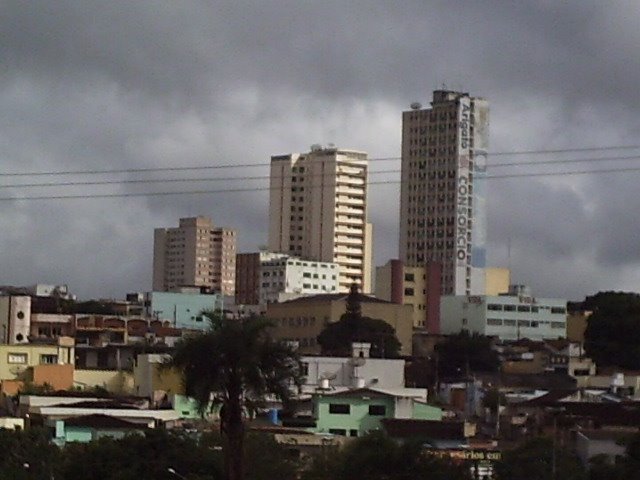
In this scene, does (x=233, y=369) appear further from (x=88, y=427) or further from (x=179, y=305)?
(x=179, y=305)

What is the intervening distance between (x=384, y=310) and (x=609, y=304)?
26.4 m

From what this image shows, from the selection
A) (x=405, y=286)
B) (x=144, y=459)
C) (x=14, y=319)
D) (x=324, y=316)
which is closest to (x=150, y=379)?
(x=14, y=319)

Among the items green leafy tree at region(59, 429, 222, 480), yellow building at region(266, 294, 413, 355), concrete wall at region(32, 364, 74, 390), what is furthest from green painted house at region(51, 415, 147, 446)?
yellow building at region(266, 294, 413, 355)

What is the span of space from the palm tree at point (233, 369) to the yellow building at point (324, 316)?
10236 centimetres

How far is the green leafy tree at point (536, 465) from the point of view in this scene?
221 ft

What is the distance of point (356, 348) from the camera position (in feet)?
365

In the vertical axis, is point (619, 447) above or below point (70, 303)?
below

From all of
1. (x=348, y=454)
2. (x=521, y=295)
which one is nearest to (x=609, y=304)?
(x=521, y=295)

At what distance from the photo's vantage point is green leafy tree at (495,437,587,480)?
67.3 metres

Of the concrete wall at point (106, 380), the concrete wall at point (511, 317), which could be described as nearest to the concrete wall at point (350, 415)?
the concrete wall at point (106, 380)

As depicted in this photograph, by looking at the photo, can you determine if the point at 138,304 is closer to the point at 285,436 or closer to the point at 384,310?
the point at 384,310

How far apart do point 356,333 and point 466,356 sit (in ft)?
25.0

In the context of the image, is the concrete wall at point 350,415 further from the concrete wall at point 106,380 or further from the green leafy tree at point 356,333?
the green leafy tree at point 356,333

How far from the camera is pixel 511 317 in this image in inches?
6786
